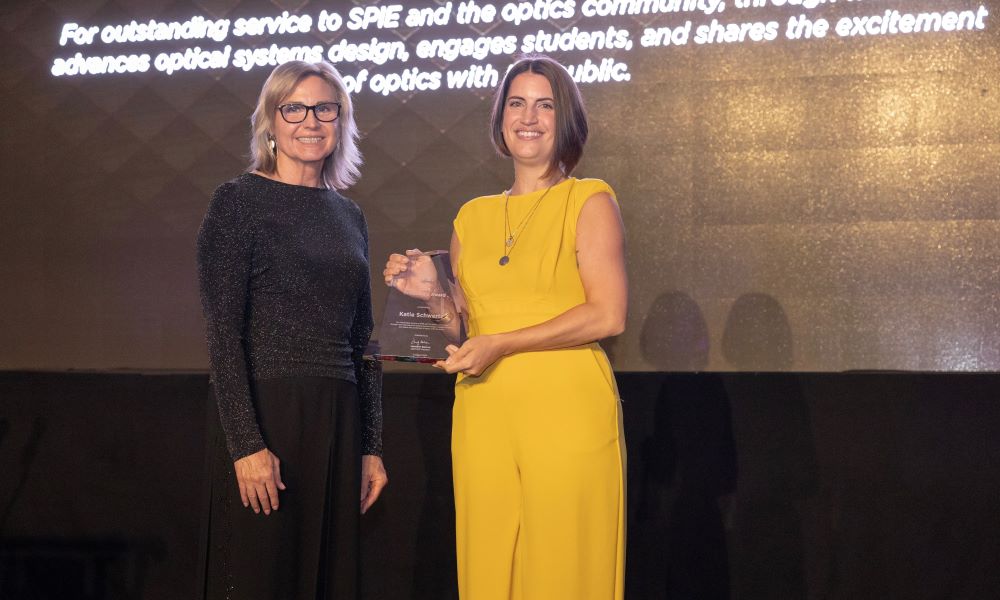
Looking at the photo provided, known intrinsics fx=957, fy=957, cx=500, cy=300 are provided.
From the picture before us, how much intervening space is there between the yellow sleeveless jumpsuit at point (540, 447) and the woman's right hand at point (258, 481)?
0.40m

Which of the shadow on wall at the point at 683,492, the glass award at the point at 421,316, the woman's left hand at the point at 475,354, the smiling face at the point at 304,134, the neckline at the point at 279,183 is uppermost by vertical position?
the smiling face at the point at 304,134

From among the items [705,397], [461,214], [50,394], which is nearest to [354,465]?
[461,214]

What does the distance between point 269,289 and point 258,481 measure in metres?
0.39

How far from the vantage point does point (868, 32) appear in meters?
3.59

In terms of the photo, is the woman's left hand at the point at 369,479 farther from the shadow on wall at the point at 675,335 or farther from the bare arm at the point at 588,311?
the shadow on wall at the point at 675,335

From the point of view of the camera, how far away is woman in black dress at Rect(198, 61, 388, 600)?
6.32ft

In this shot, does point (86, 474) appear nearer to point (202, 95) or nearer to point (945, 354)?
point (202, 95)

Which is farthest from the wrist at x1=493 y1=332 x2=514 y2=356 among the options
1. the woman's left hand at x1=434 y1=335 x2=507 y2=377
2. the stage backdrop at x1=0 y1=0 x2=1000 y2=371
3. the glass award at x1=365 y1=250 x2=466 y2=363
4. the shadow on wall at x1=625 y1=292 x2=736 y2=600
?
the stage backdrop at x1=0 y1=0 x2=1000 y2=371

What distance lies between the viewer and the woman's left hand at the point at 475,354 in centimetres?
196

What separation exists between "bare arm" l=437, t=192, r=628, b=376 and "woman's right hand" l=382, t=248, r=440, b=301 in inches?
7.2

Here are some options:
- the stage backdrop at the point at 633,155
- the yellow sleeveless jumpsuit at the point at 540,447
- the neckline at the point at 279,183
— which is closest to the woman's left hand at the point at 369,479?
the yellow sleeveless jumpsuit at the point at 540,447

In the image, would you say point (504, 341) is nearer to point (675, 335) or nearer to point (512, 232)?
point (512, 232)

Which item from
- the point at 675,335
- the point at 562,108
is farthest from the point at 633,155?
the point at 562,108

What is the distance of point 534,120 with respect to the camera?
6.98 ft
